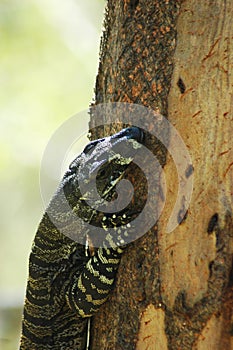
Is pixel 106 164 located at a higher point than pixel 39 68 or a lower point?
lower

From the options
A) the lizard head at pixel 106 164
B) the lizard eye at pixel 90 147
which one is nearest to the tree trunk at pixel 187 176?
the lizard head at pixel 106 164

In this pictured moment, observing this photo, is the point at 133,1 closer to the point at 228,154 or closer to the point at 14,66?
the point at 228,154

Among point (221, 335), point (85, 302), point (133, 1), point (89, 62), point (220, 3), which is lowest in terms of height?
point (221, 335)

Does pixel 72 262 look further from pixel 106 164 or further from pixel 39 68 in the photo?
pixel 39 68

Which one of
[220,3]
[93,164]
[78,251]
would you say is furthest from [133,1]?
[78,251]

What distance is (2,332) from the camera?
7941 mm

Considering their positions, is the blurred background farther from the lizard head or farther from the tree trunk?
the tree trunk

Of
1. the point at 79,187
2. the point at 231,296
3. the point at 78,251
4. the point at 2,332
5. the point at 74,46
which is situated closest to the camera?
the point at 231,296

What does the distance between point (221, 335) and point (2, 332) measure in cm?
511

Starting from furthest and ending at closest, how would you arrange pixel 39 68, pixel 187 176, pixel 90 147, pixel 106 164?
1. pixel 39 68
2. pixel 90 147
3. pixel 106 164
4. pixel 187 176

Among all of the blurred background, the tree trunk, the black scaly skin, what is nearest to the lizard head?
the black scaly skin

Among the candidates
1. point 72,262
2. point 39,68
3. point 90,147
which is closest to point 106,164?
point 90,147

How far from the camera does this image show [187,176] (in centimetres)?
348

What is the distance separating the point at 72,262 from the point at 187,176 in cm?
125
